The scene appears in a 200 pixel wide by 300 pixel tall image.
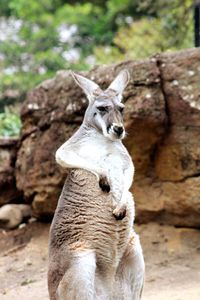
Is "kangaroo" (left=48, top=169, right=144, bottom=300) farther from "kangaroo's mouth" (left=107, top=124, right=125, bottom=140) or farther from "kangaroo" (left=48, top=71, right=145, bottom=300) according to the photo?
"kangaroo's mouth" (left=107, top=124, right=125, bottom=140)

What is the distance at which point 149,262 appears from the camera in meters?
8.12

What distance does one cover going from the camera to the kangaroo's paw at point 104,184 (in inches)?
194

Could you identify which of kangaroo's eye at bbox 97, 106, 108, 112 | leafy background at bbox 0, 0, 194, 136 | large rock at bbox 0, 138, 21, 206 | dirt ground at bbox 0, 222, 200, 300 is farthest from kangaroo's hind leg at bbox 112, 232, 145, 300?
leafy background at bbox 0, 0, 194, 136

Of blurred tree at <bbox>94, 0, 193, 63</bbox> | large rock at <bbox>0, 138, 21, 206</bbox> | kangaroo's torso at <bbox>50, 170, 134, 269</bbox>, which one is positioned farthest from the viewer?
blurred tree at <bbox>94, 0, 193, 63</bbox>

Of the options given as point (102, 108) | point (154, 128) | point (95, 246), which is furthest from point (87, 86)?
point (154, 128)

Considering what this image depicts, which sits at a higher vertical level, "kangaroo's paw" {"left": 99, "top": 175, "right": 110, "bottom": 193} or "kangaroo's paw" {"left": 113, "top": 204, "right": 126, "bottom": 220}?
"kangaroo's paw" {"left": 99, "top": 175, "right": 110, "bottom": 193}

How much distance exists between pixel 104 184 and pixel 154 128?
364cm

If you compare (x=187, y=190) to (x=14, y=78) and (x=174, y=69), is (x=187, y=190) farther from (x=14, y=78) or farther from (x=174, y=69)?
(x=14, y=78)

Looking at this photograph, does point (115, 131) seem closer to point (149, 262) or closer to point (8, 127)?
point (149, 262)

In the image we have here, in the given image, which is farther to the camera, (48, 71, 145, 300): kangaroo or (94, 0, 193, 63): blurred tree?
(94, 0, 193, 63): blurred tree

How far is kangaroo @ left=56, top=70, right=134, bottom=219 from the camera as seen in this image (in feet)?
16.2

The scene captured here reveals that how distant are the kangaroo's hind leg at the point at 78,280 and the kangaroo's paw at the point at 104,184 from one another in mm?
545

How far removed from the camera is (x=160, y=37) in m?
14.2

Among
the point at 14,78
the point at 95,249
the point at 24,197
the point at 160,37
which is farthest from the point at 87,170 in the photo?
the point at 14,78
